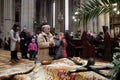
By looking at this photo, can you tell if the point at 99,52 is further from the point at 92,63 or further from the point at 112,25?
the point at 112,25

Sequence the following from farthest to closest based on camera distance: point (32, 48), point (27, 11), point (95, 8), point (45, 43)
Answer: point (27, 11) < point (32, 48) < point (45, 43) < point (95, 8)

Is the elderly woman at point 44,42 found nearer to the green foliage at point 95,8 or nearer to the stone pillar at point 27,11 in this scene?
the green foliage at point 95,8

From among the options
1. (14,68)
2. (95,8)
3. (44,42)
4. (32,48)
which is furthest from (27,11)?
(95,8)

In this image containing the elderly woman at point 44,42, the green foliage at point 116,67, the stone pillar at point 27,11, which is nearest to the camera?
the green foliage at point 116,67

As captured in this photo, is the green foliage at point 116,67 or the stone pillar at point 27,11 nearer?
the green foliage at point 116,67

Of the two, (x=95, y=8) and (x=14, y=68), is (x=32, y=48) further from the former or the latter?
(x=95, y=8)

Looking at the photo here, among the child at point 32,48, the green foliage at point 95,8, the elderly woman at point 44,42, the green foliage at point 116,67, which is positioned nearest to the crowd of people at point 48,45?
the elderly woman at point 44,42

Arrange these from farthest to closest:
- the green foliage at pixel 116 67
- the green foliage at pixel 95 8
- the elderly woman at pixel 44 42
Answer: the elderly woman at pixel 44 42 < the green foliage at pixel 95 8 < the green foliage at pixel 116 67

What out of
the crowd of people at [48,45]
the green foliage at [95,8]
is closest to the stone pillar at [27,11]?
the crowd of people at [48,45]

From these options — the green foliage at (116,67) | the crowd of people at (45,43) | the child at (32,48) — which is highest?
the green foliage at (116,67)

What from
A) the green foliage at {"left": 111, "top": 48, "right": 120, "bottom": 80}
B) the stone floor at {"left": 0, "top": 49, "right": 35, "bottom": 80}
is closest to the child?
the stone floor at {"left": 0, "top": 49, "right": 35, "bottom": 80}

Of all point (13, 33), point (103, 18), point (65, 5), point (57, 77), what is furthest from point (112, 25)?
point (57, 77)

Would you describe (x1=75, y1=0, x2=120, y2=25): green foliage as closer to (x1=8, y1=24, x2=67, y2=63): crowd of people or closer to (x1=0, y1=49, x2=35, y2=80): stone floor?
(x1=0, y1=49, x2=35, y2=80): stone floor

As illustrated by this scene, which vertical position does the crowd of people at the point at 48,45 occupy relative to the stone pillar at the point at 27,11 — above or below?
below
